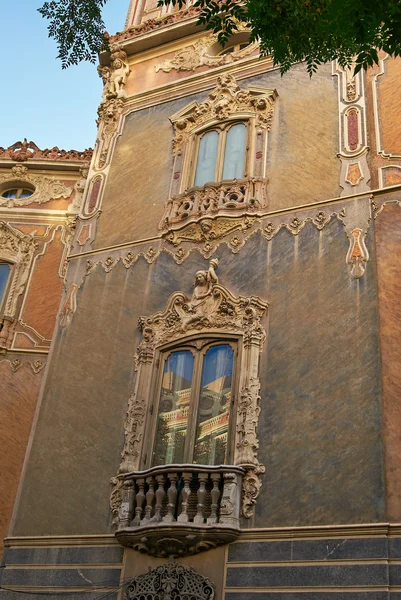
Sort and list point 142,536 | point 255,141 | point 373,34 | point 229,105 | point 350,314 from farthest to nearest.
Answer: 1. point 229,105
2. point 255,141
3. point 350,314
4. point 142,536
5. point 373,34

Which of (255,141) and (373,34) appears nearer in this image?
(373,34)

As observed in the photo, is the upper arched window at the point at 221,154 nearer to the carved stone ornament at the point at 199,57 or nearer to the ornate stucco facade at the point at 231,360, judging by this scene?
the ornate stucco facade at the point at 231,360

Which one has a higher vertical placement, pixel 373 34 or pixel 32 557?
pixel 373 34

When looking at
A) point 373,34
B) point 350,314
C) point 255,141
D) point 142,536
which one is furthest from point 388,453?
point 255,141

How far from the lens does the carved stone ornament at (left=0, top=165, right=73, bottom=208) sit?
20031 millimetres

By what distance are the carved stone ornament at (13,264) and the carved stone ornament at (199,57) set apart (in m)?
5.61

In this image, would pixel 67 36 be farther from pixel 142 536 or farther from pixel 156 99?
pixel 142 536

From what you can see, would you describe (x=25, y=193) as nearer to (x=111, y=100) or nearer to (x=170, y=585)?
(x=111, y=100)

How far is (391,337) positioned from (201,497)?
12.3 ft

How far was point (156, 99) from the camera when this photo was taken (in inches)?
694

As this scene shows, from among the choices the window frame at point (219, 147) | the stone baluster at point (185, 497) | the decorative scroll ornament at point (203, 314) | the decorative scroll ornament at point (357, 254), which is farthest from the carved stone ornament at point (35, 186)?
the stone baluster at point (185, 497)

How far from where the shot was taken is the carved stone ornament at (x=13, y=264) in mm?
17156

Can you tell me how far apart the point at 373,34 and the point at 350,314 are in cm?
464

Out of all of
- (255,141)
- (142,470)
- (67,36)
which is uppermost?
(255,141)
